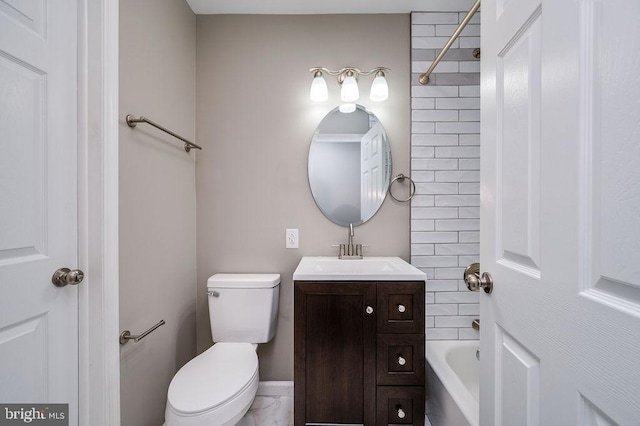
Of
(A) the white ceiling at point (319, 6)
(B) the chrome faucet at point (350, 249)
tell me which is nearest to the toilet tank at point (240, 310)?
(B) the chrome faucet at point (350, 249)

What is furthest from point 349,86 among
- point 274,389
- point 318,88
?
point 274,389

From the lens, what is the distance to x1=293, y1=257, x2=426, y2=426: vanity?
4.33 feet

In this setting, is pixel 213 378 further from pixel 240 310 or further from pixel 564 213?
pixel 564 213

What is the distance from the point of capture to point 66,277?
3.10 ft

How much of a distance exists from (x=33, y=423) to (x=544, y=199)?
156 centimetres

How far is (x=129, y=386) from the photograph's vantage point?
3.95 feet

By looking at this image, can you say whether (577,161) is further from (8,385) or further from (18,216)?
(8,385)

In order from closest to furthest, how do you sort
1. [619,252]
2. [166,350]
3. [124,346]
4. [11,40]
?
[619,252] < [11,40] < [124,346] < [166,350]

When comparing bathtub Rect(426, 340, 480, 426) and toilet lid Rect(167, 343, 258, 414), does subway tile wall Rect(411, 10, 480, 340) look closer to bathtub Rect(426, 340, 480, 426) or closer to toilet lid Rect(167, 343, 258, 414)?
bathtub Rect(426, 340, 480, 426)

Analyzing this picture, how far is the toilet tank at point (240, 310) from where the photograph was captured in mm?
1603

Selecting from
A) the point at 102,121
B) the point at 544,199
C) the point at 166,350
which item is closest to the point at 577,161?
the point at 544,199

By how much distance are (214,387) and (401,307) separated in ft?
2.95

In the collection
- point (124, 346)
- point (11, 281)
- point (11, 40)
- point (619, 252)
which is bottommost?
point (124, 346)

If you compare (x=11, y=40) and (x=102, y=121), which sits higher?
(x=11, y=40)
